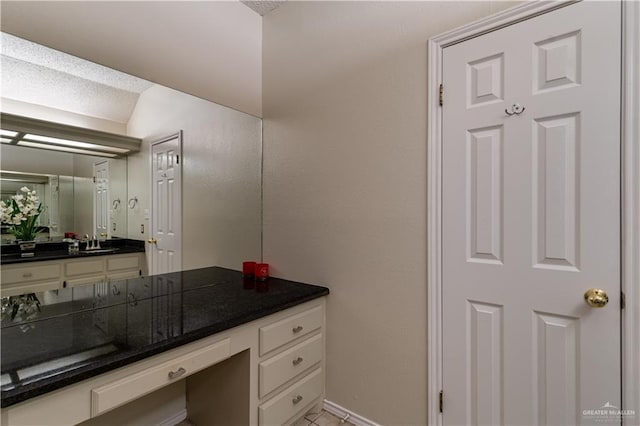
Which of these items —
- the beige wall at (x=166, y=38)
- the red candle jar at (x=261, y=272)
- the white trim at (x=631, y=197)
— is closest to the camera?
the white trim at (x=631, y=197)

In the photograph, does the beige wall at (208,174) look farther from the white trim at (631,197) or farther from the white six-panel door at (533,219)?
the white trim at (631,197)

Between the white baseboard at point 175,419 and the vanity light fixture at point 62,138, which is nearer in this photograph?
the vanity light fixture at point 62,138

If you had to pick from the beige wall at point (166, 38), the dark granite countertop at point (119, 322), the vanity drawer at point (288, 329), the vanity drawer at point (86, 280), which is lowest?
the vanity drawer at point (288, 329)

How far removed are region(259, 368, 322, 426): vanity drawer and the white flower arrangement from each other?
1334 mm

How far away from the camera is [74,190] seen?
1.41m

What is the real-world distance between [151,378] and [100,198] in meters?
0.92

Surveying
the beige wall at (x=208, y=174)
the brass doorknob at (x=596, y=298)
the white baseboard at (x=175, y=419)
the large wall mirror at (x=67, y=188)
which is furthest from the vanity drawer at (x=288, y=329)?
the brass doorknob at (x=596, y=298)

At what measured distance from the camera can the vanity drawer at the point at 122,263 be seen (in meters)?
1.56

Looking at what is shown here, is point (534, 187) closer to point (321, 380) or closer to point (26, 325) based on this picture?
point (321, 380)

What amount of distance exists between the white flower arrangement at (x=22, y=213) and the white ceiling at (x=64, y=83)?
42 centimetres

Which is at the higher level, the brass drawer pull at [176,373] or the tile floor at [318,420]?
the brass drawer pull at [176,373]

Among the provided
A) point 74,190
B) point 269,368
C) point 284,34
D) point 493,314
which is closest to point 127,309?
point 74,190

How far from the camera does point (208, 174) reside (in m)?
2.05

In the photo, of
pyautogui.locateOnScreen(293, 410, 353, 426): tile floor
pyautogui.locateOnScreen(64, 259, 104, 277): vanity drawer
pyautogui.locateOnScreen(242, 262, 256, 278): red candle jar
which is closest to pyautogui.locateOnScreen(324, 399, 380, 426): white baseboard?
pyautogui.locateOnScreen(293, 410, 353, 426): tile floor
